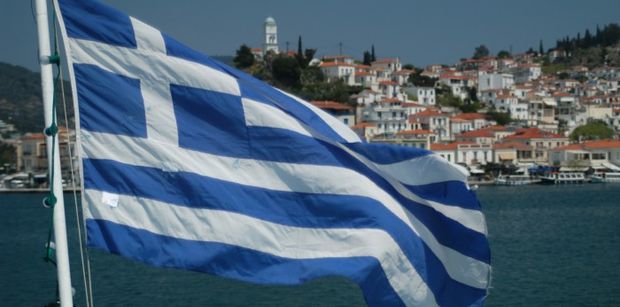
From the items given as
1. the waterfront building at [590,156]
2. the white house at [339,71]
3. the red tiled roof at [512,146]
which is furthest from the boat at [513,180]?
the white house at [339,71]

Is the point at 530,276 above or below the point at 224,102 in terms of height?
below

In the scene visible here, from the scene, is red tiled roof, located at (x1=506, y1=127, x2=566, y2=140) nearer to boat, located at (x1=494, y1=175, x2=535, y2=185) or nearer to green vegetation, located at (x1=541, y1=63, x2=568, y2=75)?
boat, located at (x1=494, y1=175, x2=535, y2=185)

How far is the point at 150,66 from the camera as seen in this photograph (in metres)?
4.09

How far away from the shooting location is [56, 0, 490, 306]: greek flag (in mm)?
3982

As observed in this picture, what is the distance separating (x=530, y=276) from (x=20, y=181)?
7389 cm

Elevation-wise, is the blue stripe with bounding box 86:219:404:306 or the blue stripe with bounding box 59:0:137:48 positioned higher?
the blue stripe with bounding box 59:0:137:48

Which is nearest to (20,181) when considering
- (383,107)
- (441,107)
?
(383,107)

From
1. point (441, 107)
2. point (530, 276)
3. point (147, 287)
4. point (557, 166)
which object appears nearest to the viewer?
point (147, 287)

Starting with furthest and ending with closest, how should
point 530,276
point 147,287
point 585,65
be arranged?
1. point 585,65
2. point 530,276
3. point 147,287

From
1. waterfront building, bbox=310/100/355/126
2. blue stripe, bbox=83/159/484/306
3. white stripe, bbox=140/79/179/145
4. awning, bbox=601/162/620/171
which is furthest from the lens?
waterfront building, bbox=310/100/355/126

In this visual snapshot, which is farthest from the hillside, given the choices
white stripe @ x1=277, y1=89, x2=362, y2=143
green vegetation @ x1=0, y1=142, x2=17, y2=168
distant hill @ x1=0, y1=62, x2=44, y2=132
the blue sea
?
white stripe @ x1=277, y1=89, x2=362, y2=143

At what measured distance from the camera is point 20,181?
89938 millimetres

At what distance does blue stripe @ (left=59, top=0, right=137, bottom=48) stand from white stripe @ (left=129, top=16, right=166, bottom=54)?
0.02 m

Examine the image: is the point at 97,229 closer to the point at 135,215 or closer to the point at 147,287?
the point at 135,215
